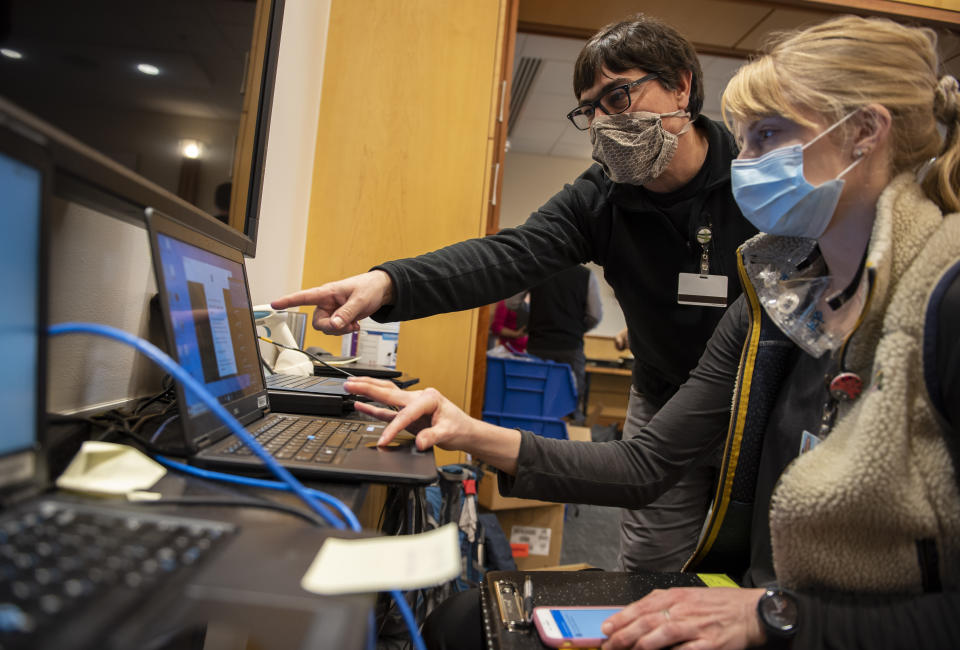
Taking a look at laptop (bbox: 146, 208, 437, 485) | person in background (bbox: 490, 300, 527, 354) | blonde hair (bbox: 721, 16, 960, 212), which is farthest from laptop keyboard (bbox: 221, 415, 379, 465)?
person in background (bbox: 490, 300, 527, 354)

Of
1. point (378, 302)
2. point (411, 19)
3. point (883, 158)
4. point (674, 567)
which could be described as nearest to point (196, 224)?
point (378, 302)

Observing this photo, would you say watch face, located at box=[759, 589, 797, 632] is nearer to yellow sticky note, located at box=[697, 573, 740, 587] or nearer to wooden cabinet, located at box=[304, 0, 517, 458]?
yellow sticky note, located at box=[697, 573, 740, 587]

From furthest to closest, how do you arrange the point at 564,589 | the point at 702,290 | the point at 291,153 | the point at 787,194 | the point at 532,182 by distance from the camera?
the point at 532,182, the point at 291,153, the point at 702,290, the point at 787,194, the point at 564,589

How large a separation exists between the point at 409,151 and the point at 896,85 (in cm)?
162

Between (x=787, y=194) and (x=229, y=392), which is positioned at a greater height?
(x=787, y=194)

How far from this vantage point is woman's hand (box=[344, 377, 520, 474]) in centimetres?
70

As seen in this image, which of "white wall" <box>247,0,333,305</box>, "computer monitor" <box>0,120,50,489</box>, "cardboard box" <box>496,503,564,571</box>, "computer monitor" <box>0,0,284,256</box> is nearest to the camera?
"computer monitor" <box>0,120,50,489</box>

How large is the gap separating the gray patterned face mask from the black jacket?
65 millimetres

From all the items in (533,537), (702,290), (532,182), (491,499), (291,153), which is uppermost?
(532,182)

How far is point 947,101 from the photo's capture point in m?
0.75

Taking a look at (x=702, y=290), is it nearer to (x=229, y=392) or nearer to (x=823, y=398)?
(x=823, y=398)

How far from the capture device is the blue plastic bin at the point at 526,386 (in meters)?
2.41

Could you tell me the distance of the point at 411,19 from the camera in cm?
213

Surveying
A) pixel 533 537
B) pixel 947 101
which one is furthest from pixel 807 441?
pixel 533 537
